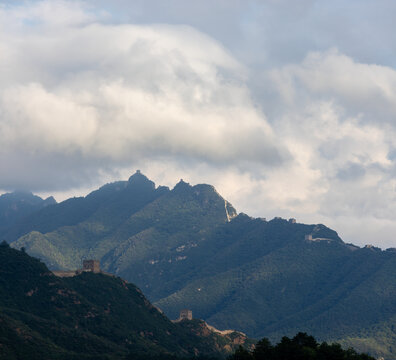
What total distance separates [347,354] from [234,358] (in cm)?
2096

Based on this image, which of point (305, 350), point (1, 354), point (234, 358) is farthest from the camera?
point (1, 354)

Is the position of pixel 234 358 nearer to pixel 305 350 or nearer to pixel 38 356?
pixel 305 350

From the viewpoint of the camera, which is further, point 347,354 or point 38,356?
point 38,356

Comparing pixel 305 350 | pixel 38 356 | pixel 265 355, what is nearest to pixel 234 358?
pixel 265 355

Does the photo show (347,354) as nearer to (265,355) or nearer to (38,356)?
(265,355)

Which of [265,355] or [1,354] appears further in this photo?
[1,354]

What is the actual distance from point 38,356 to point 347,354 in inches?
2848

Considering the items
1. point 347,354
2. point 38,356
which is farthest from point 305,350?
point 38,356

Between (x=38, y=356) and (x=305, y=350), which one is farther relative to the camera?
(x=38, y=356)

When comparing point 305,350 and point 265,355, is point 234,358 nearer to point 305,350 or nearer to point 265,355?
point 265,355

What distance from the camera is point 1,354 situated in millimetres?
193500

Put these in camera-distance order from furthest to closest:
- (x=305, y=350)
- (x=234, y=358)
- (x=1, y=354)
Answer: (x=1, y=354), (x=234, y=358), (x=305, y=350)

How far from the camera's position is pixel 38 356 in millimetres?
199500

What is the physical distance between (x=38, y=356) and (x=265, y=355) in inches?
2318
